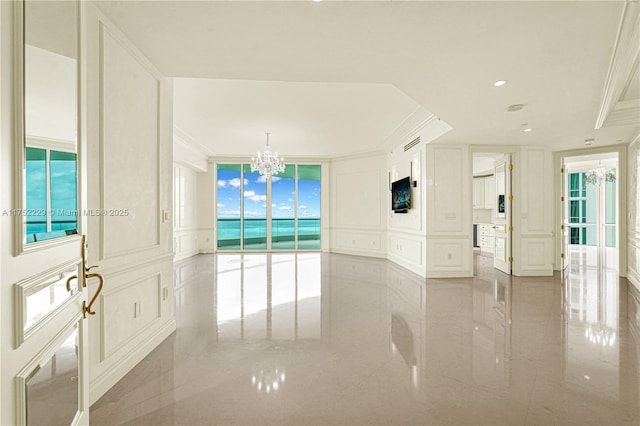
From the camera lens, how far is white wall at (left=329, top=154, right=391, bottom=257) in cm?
943

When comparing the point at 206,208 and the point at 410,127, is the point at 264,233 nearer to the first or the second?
the point at 206,208

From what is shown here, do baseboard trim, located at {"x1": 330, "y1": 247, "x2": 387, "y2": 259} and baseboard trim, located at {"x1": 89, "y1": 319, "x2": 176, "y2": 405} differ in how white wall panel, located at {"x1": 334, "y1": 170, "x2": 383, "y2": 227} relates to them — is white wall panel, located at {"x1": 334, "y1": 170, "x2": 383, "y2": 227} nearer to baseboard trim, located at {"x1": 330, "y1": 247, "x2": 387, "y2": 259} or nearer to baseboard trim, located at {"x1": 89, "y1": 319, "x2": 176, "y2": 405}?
baseboard trim, located at {"x1": 330, "y1": 247, "x2": 387, "y2": 259}

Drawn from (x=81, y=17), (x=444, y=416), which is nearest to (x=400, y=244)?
(x=444, y=416)

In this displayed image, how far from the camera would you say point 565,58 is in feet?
9.47

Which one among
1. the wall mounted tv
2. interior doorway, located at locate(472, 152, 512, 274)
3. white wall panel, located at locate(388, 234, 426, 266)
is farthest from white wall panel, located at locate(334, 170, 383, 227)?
interior doorway, located at locate(472, 152, 512, 274)

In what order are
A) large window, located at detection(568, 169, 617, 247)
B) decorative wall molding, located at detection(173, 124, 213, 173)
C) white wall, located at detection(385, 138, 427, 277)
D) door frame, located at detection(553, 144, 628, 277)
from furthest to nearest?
1. large window, located at detection(568, 169, 617, 247)
2. decorative wall molding, located at detection(173, 124, 213, 173)
3. white wall, located at detection(385, 138, 427, 277)
4. door frame, located at detection(553, 144, 628, 277)

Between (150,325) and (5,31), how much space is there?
8.93 feet

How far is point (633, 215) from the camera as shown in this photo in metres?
6.05

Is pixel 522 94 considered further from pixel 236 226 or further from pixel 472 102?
pixel 236 226

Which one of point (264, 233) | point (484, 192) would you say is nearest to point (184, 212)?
point (264, 233)

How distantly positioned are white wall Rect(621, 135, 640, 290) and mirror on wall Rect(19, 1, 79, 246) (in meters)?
7.72

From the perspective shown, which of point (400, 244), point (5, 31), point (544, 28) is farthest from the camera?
point (400, 244)

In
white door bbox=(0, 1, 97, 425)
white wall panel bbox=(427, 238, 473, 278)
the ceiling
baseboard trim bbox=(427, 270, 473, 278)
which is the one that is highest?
the ceiling

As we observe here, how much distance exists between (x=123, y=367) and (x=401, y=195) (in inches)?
254
